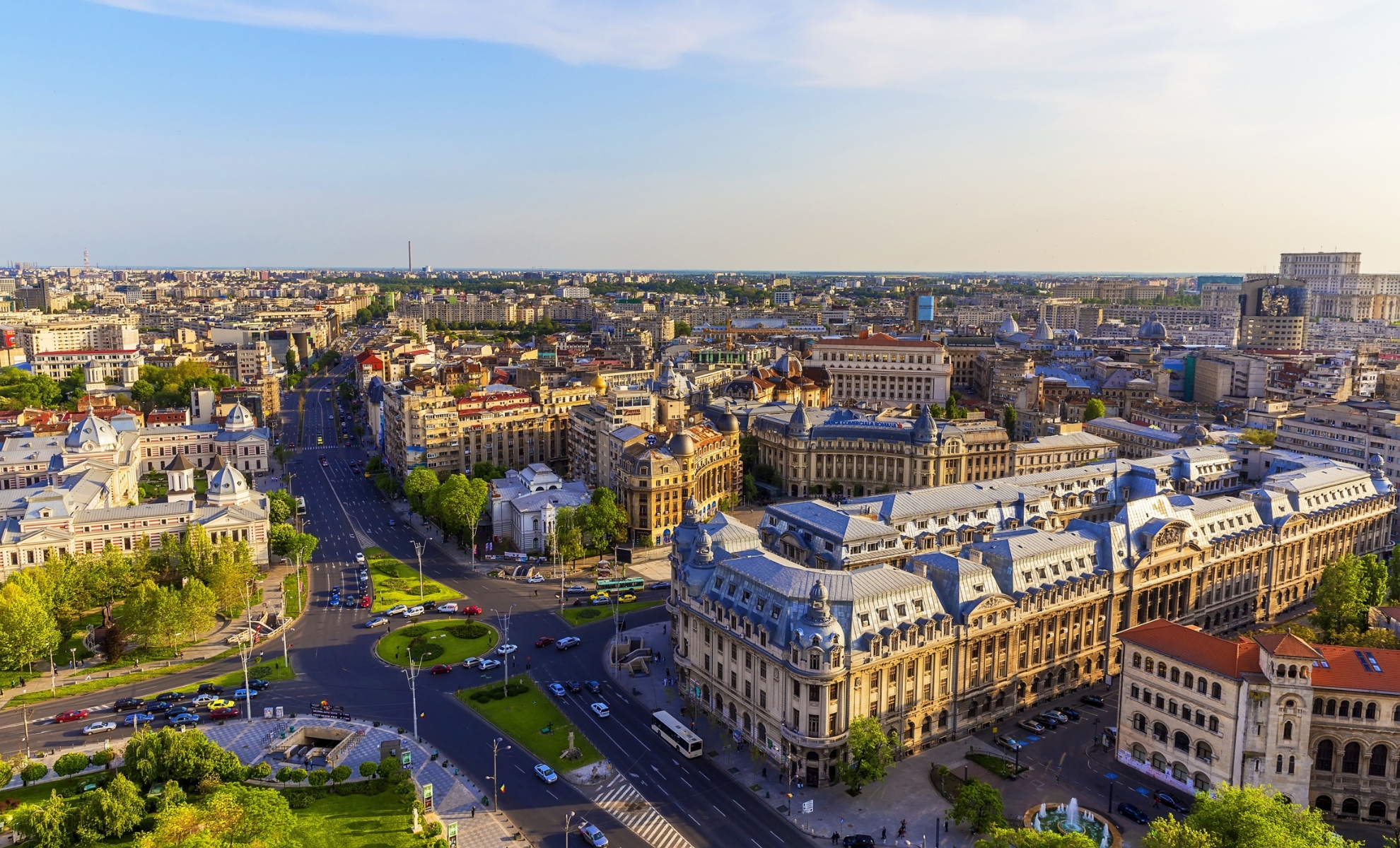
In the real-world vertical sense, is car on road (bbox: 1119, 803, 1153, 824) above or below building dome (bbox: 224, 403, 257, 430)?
below

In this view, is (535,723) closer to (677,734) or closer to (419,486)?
(677,734)

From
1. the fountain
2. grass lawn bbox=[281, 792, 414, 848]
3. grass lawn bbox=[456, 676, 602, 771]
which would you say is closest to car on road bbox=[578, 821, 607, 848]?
grass lawn bbox=[456, 676, 602, 771]

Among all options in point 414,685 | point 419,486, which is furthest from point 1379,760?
point 419,486

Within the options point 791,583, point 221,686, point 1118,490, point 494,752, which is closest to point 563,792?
point 494,752

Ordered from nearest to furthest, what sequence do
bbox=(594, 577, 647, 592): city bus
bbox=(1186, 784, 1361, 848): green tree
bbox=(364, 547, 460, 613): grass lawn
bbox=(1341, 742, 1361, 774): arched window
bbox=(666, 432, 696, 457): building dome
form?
bbox=(1186, 784, 1361, 848): green tree < bbox=(1341, 742, 1361, 774): arched window < bbox=(364, 547, 460, 613): grass lawn < bbox=(594, 577, 647, 592): city bus < bbox=(666, 432, 696, 457): building dome

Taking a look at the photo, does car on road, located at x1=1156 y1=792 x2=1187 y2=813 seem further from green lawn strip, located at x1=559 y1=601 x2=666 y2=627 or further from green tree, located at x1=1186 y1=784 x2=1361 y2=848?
green lawn strip, located at x1=559 y1=601 x2=666 y2=627

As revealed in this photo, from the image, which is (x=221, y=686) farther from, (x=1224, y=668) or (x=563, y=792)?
(x=1224, y=668)
